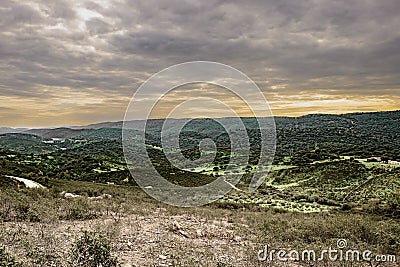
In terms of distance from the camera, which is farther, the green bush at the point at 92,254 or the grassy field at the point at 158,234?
the grassy field at the point at 158,234

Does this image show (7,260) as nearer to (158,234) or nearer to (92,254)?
(92,254)

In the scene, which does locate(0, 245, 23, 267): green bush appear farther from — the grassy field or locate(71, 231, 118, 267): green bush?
locate(71, 231, 118, 267): green bush

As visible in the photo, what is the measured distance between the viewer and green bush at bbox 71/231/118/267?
640 cm

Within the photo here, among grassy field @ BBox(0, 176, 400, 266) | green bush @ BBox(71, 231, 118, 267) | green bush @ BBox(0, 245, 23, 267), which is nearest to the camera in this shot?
green bush @ BBox(0, 245, 23, 267)

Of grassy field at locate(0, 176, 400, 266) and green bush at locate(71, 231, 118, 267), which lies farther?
grassy field at locate(0, 176, 400, 266)

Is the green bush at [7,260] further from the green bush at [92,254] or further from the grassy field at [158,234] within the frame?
the green bush at [92,254]

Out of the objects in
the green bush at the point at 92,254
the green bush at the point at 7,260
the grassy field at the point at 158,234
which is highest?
the green bush at the point at 7,260

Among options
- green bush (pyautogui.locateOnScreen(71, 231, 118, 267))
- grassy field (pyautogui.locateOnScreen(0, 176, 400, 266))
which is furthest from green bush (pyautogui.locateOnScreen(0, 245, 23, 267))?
green bush (pyautogui.locateOnScreen(71, 231, 118, 267))

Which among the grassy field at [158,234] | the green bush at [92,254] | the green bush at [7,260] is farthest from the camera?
the grassy field at [158,234]

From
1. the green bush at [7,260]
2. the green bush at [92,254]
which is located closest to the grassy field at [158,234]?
the green bush at [92,254]

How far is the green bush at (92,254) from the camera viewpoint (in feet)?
21.0

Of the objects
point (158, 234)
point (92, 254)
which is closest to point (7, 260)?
point (92, 254)

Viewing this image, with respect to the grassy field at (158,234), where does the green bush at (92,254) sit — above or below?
above

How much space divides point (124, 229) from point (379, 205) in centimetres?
1857
